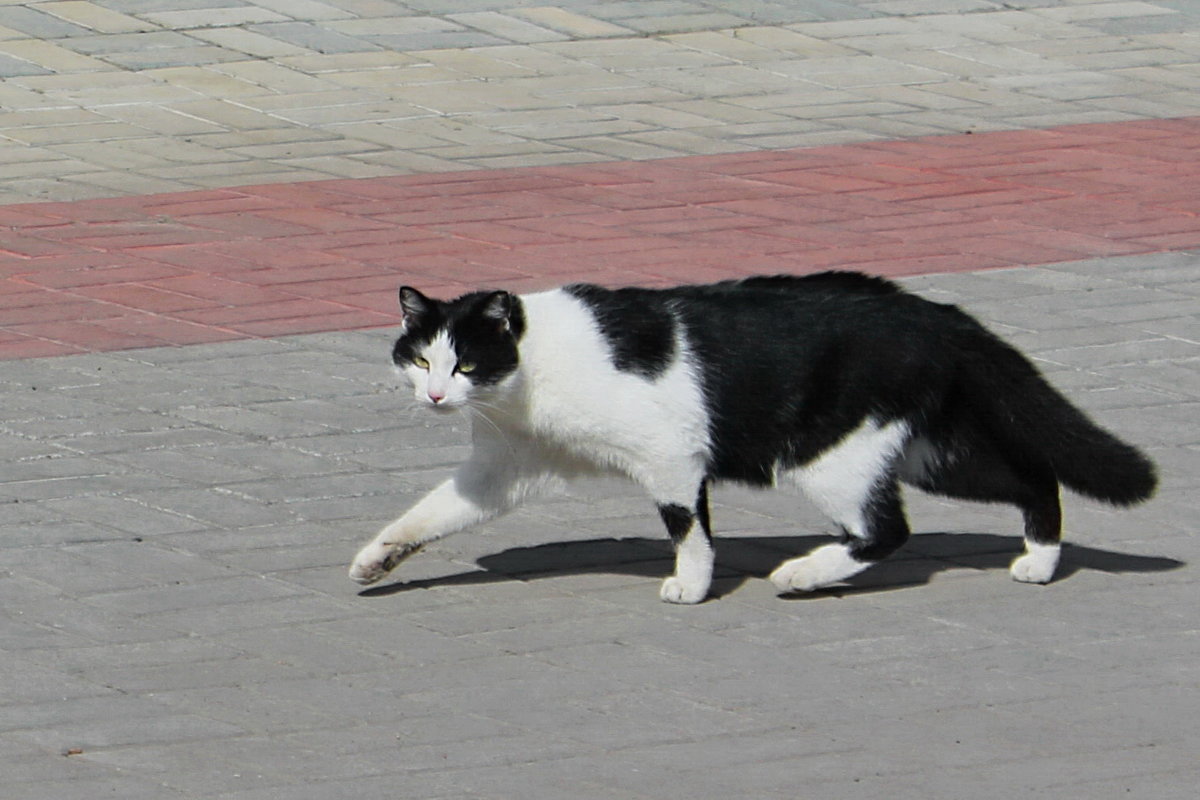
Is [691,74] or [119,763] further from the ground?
[691,74]

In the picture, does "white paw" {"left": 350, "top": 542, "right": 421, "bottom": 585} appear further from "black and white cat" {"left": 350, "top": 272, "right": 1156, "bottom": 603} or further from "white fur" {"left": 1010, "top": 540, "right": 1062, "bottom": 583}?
"white fur" {"left": 1010, "top": 540, "right": 1062, "bottom": 583}

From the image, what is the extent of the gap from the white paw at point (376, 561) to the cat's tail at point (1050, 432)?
149 cm

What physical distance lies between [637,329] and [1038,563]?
1.20 m

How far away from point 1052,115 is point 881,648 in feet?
23.6

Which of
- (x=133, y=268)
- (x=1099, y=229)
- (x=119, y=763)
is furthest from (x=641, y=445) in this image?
(x=1099, y=229)

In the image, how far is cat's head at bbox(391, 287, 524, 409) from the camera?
5141 mm

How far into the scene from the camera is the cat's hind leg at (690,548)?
5277 millimetres

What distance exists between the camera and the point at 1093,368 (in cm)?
757

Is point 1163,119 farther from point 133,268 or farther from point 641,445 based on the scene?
point 641,445

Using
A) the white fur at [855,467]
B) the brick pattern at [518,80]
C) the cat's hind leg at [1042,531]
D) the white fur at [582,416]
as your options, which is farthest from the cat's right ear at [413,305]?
the brick pattern at [518,80]

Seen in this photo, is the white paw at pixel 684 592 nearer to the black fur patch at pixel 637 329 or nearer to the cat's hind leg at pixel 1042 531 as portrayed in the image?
the black fur patch at pixel 637 329

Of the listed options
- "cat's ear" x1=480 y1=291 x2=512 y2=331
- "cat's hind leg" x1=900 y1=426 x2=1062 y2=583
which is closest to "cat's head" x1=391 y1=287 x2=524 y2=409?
"cat's ear" x1=480 y1=291 x2=512 y2=331

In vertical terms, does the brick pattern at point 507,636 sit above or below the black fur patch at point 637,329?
below

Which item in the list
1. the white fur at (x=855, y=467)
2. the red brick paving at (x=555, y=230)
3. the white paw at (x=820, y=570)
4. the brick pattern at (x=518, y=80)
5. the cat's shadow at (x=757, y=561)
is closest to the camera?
the white fur at (x=855, y=467)
